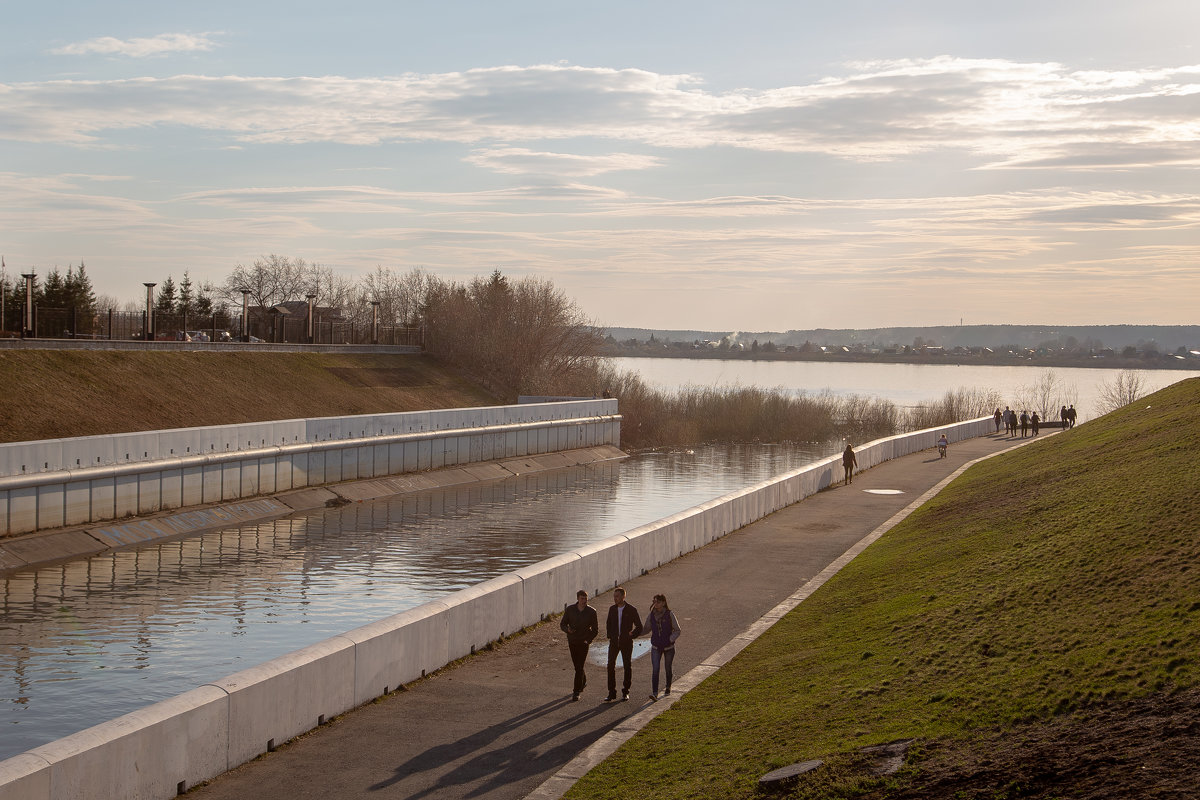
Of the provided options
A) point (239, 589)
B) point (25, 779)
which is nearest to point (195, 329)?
point (239, 589)

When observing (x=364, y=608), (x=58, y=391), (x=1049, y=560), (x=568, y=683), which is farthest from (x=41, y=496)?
(x=1049, y=560)

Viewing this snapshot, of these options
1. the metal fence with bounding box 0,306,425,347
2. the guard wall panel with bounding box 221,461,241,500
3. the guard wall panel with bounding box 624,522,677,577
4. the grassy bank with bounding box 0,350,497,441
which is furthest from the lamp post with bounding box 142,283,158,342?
the guard wall panel with bounding box 624,522,677,577

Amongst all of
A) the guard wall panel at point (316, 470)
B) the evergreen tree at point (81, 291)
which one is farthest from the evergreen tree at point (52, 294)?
the guard wall panel at point (316, 470)

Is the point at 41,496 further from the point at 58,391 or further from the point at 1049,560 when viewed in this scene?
the point at 1049,560

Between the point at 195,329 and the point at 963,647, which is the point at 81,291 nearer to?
the point at 195,329

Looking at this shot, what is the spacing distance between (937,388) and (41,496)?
533ft

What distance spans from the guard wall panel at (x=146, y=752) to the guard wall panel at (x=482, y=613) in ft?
17.8

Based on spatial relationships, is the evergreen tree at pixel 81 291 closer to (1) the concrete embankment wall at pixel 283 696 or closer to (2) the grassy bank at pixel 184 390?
(2) the grassy bank at pixel 184 390

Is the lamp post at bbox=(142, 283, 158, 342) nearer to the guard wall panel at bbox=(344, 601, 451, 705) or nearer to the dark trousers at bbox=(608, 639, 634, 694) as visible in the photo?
the guard wall panel at bbox=(344, 601, 451, 705)

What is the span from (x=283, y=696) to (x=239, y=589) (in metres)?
18.0

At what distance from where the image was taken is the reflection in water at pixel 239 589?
21.2m

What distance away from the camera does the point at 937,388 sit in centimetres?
17912

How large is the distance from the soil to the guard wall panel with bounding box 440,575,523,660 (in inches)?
331

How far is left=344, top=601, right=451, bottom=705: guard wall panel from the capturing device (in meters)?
15.3
